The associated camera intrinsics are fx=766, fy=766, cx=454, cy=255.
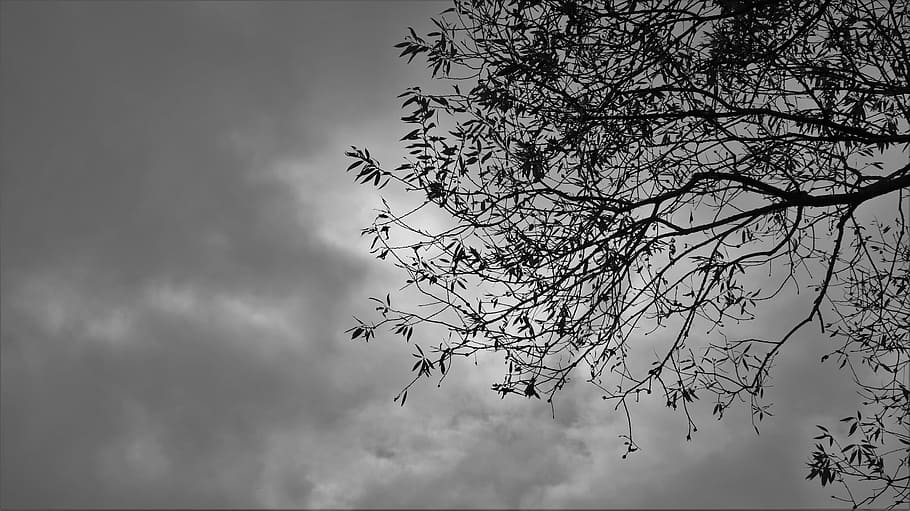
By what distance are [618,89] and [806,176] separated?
1672 millimetres

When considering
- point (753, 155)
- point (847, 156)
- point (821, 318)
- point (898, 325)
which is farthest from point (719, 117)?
point (898, 325)

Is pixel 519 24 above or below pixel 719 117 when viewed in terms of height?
above

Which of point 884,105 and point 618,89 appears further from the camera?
point 884,105

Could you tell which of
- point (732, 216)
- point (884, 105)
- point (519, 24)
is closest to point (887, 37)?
point (884, 105)

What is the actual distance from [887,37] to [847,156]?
971mm

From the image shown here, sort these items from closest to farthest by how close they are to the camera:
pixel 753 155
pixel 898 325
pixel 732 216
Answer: pixel 732 216 → pixel 753 155 → pixel 898 325

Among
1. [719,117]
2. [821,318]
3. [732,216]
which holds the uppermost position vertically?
[719,117]

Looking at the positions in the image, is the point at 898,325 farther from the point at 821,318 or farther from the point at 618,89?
the point at 618,89

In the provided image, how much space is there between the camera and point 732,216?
5551 millimetres

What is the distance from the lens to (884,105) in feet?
21.6

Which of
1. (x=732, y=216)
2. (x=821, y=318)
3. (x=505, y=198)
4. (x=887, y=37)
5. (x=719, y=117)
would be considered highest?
(x=887, y=37)

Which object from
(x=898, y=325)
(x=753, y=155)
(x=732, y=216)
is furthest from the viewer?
(x=898, y=325)

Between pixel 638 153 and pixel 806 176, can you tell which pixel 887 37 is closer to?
pixel 806 176

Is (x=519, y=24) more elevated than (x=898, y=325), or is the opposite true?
(x=519, y=24)
